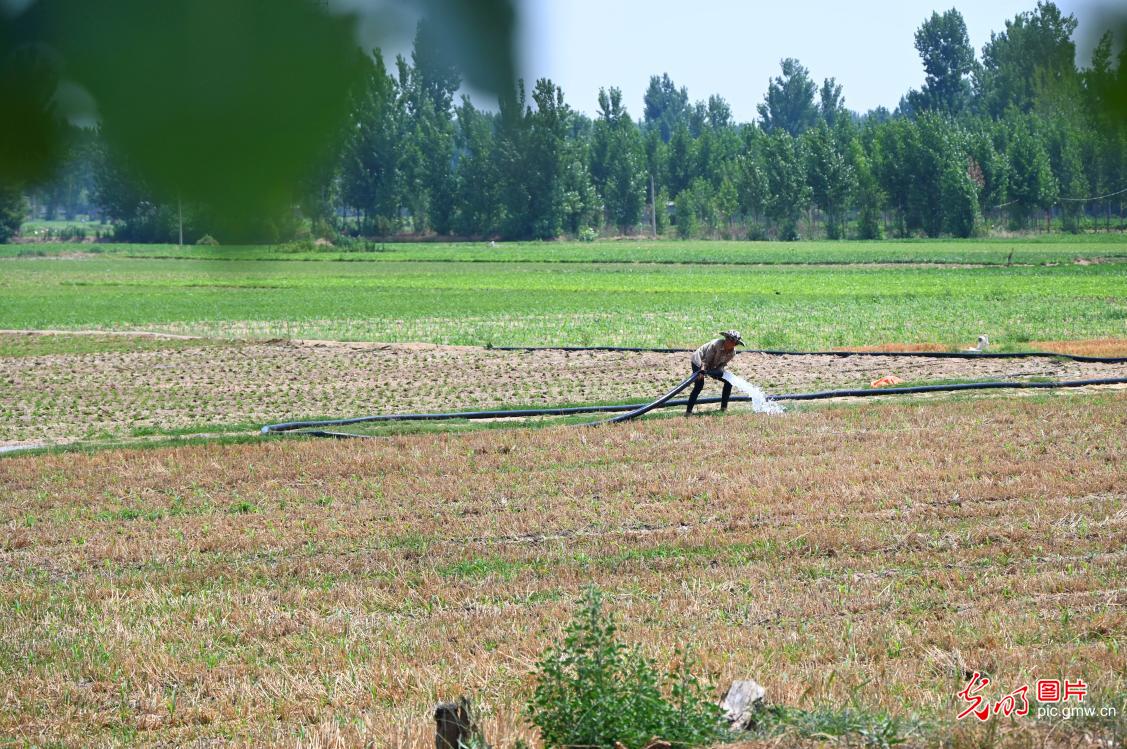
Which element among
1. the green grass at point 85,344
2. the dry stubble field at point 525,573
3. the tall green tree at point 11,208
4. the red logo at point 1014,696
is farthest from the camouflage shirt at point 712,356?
the green grass at point 85,344

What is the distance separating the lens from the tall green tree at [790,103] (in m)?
1.85

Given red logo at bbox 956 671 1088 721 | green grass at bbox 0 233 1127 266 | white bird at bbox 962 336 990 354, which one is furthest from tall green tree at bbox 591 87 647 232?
green grass at bbox 0 233 1127 266

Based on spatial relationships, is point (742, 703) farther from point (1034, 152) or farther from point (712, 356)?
point (712, 356)

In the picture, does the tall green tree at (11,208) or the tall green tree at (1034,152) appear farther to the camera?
the tall green tree at (1034,152)

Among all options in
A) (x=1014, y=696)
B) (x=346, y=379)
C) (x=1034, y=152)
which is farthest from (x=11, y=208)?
(x=346, y=379)

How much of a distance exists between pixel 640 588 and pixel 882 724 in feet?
10.6

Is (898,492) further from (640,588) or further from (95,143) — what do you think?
(95,143)

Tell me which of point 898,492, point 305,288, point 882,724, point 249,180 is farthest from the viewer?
point 305,288

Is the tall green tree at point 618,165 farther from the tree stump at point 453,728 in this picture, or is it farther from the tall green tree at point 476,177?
the tree stump at point 453,728

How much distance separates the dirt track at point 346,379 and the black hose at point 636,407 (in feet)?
3.32

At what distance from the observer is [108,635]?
6375 mm

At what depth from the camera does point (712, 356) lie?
14.7 meters

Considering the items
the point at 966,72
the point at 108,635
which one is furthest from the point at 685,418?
the point at 966,72

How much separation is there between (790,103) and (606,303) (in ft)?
111
